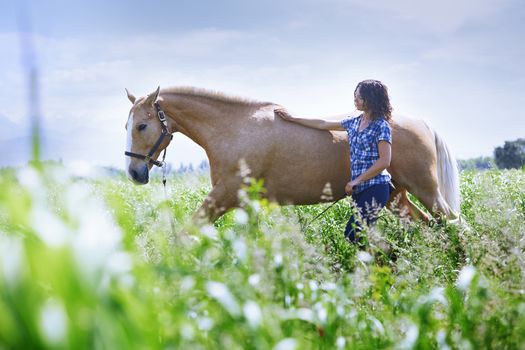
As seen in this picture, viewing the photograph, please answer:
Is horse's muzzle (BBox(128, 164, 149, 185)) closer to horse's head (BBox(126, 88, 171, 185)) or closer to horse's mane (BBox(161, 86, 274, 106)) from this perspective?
horse's head (BBox(126, 88, 171, 185))

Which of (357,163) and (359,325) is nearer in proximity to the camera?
(359,325)

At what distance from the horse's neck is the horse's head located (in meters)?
0.21

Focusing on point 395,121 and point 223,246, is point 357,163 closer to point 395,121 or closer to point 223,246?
point 395,121

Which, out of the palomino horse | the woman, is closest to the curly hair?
the woman

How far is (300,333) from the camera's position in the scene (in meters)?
2.59

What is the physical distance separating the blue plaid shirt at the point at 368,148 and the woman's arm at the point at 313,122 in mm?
556

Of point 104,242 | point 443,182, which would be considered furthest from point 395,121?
point 104,242

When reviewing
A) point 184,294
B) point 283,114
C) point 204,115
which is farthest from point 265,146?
point 184,294

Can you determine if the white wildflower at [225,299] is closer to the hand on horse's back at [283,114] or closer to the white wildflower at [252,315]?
the white wildflower at [252,315]

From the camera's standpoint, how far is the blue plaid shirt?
557cm

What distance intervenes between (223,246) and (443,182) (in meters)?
4.75

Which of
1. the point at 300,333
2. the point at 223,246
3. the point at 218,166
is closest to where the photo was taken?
the point at 300,333

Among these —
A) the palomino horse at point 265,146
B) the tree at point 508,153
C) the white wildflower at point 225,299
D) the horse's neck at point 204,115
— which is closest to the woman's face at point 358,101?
the palomino horse at point 265,146

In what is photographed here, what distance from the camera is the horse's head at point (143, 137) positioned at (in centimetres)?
639
